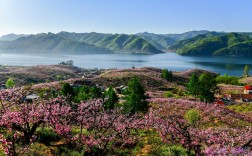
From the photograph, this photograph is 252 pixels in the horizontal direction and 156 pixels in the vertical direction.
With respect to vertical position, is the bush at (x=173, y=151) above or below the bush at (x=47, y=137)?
below

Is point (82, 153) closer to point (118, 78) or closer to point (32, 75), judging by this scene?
point (118, 78)

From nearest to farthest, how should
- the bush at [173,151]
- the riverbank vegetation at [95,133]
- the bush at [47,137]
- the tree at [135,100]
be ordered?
the riverbank vegetation at [95,133], the bush at [173,151], the bush at [47,137], the tree at [135,100]

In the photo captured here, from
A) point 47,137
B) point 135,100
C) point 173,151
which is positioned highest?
point 47,137

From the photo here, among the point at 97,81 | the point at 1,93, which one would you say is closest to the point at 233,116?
the point at 1,93

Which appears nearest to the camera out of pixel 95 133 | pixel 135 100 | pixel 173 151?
pixel 95 133

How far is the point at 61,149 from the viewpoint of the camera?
67.4 feet

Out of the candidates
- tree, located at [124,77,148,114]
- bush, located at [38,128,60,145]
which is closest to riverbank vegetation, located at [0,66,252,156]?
bush, located at [38,128,60,145]

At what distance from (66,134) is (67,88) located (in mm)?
37483

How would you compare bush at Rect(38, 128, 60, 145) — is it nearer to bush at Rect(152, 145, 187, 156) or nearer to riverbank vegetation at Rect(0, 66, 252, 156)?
riverbank vegetation at Rect(0, 66, 252, 156)

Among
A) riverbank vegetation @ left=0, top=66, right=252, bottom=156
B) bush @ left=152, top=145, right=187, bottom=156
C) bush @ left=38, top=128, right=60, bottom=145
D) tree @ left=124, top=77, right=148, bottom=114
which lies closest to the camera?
riverbank vegetation @ left=0, top=66, right=252, bottom=156

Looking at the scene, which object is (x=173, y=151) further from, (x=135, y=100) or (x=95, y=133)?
(x=135, y=100)

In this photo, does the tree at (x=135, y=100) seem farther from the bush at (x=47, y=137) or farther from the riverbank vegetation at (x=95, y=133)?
the bush at (x=47, y=137)

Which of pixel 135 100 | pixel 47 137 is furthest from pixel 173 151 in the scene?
pixel 135 100

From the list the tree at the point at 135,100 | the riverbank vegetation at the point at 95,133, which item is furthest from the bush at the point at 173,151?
the tree at the point at 135,100
